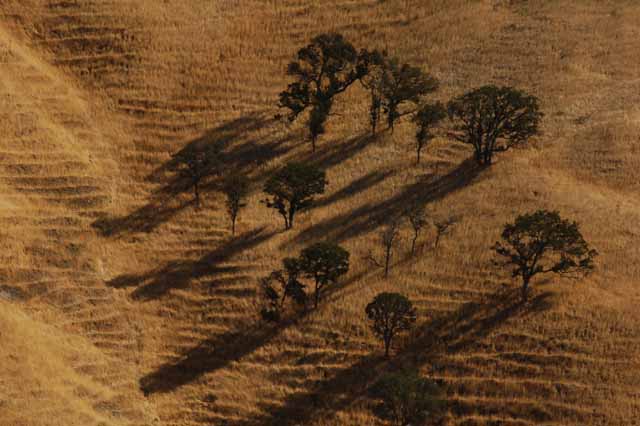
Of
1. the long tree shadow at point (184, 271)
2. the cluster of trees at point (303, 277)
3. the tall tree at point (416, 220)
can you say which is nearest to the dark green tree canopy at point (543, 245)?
the tall tree at point (416, 220)

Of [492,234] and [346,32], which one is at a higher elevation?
[346,32]

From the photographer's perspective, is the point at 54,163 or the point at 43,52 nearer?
the point at 54,163

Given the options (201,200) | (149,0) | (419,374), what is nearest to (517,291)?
(419,374)

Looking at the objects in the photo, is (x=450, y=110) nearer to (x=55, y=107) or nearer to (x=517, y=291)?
(x=517, y=291)

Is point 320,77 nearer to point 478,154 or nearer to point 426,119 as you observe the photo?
point 426,119

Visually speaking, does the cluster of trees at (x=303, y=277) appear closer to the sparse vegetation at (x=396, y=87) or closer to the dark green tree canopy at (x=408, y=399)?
the dark green tree canopy at (x=408, y=399)

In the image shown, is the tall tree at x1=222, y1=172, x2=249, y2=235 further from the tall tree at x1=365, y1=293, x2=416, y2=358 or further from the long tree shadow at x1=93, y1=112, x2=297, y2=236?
the tall tree at x1=365, y1=293, x2=416, y2=358

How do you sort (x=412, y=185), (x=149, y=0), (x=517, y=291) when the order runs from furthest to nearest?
(x=149, y=0), (x=412, y=185), (x=517, y=291)
